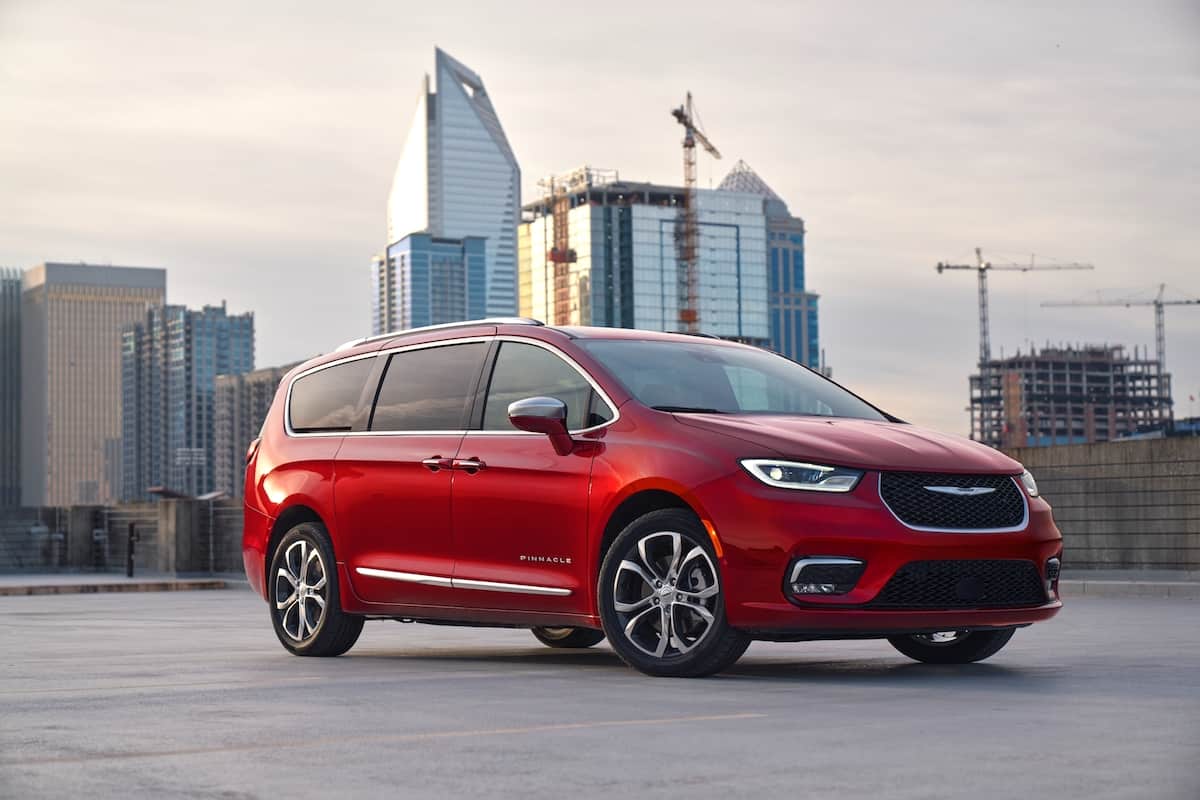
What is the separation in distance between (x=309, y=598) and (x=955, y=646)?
12.4 ft

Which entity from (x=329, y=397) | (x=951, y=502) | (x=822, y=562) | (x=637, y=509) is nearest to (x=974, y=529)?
(x=951, y=502)

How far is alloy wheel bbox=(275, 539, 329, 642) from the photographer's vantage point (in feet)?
36.4

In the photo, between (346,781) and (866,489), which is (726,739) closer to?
(346,781)

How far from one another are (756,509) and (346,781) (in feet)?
11.5

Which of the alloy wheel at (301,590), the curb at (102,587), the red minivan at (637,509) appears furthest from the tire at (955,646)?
the curb at (102,587)

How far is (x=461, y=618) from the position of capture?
10055mm

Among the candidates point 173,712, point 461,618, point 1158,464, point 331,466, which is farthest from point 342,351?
point 1158,464

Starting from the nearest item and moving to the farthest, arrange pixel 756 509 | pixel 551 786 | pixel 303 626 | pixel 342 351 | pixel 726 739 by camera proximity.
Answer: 1. pixel 551 786
2. pixel 726 739
3. pixel 756 509
4. pixel 303 626
5. pixel 342 351

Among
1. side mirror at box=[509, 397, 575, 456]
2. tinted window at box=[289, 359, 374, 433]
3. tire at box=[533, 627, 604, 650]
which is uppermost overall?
tinted window at box=[289, 359, 374, 433]

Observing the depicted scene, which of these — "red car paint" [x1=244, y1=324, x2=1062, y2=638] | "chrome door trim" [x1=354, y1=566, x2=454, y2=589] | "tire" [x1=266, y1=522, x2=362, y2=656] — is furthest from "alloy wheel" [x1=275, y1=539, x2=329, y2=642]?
"chrome door trim" [x1=354, y1=566, x2=454, y2=589]

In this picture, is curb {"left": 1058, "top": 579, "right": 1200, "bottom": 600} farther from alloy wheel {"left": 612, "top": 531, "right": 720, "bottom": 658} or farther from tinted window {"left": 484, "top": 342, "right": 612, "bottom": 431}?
alloy wheel {"left": 612, "top": 531, "right": 720, "bottom": 658}

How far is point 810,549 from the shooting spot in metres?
8.49

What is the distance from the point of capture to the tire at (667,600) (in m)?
8.68

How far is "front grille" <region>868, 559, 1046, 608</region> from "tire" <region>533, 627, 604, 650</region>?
3.21 m
